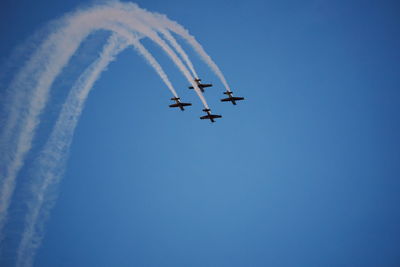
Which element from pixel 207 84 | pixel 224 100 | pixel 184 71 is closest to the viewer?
pixel 184 71

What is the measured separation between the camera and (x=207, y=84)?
132ft

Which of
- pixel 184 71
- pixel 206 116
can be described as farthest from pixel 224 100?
pixel 184 71

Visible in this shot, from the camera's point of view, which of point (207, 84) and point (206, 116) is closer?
point (207, 84)

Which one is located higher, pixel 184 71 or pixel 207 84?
pixel 207 84

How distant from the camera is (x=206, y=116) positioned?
44531 mm

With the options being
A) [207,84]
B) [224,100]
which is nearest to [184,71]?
[207,84]

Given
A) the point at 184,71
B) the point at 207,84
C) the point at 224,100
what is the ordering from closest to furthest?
the point at 184,71 → the point at 207,84 → the point at 224,100

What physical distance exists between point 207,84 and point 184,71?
832cm

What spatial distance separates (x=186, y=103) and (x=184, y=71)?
9746mm

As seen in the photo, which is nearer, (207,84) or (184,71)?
(184,71)

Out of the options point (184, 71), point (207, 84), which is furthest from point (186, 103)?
point (184, 71)

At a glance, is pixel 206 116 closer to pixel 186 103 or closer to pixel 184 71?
pixel 186 103

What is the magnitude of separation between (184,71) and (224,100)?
12208 mm

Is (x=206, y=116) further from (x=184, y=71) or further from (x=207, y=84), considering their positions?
(x=184, y=71)
